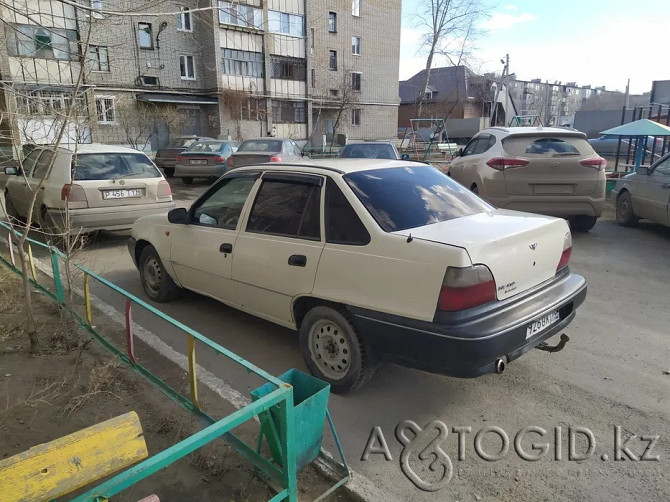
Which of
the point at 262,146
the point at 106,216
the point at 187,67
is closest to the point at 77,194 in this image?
the point at 106,216

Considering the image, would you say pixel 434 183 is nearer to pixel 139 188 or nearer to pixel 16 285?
pixel 16 285

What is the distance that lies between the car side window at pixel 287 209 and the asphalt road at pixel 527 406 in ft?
3.67

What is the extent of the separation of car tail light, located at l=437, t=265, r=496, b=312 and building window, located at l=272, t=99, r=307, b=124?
115ft

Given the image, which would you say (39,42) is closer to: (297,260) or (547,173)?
(297,260)

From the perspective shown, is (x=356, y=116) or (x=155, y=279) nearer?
(x=155, y=279)

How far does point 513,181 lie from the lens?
25.5 ft

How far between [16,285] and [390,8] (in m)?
44.7

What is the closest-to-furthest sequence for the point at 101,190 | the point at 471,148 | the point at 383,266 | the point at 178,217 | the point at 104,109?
1. the point at 383,266
2. the point at 178,217
3. the point at 104,109
4. the point at 101,190
5. the point at 471,148

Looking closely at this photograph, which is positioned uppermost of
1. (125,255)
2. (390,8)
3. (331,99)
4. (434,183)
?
(390,8)

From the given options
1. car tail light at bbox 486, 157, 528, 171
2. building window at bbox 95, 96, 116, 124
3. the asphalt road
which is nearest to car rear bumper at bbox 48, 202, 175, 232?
building window at bbox 95, 96, 116, 124

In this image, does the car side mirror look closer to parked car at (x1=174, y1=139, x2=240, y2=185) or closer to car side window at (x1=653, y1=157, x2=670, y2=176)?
car side window at (x1=653, y1=157, x2=670, y2=176)

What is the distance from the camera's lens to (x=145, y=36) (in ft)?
99.9

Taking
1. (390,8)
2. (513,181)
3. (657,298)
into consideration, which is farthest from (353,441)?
(390,8)

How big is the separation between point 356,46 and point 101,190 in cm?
3838
